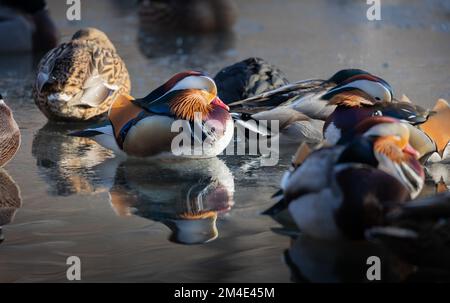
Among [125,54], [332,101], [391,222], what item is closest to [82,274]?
[391,222]

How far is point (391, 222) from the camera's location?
→ 3.65m

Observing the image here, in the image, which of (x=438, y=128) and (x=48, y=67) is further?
(x=48, y=67)

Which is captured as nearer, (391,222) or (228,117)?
(391,222)

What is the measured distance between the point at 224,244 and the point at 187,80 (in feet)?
5.57

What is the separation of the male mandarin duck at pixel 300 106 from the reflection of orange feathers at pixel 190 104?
369mm

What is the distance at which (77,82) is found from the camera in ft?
22.2

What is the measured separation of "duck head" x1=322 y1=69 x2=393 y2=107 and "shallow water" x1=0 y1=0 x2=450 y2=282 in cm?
52

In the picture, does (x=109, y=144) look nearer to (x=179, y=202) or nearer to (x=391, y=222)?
(x=179, y=202)

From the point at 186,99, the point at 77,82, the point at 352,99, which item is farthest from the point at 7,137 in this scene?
the point at 352,99

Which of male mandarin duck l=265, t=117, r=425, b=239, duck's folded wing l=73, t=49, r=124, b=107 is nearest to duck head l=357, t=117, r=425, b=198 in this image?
male mandarin duck l=265, t=117, r=425, b=239

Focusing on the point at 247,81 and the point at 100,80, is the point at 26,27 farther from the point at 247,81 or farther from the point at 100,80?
the point at 247,81

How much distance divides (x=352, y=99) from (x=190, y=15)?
6884 mm
